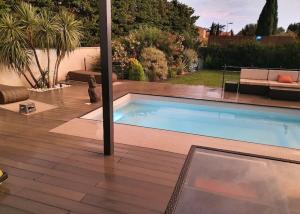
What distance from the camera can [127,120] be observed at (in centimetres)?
616

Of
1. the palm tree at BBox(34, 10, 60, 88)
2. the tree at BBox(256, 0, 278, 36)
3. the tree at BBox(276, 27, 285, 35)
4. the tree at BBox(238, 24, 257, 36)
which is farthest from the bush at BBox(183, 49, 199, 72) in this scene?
the tree at BBox(238, 24, 257, 36)

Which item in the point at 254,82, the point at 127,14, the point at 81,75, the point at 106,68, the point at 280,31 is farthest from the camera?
the point at 280,31

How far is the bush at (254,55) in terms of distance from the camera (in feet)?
41.8

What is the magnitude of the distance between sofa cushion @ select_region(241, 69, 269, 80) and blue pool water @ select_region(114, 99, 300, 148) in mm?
2195

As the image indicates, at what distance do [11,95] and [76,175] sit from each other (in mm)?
3876

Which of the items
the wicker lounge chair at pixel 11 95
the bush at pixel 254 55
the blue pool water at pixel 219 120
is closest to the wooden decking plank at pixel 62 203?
the blue pool water at pixel 219 120

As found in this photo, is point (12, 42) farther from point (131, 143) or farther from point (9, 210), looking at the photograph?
point (9, 210)

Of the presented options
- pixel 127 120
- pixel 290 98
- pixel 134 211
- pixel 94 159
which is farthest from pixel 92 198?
pixel 290 98

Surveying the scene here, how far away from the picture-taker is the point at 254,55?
13.6 m

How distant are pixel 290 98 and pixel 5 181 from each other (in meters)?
6.70

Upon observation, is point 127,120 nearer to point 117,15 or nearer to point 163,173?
point 163,173

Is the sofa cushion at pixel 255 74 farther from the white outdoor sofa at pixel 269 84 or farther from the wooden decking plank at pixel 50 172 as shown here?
the wooden decking plank at pixel 50 172

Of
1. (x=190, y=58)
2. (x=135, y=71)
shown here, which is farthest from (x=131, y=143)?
(x=190, y=58)

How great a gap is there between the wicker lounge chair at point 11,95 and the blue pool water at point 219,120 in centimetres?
224
